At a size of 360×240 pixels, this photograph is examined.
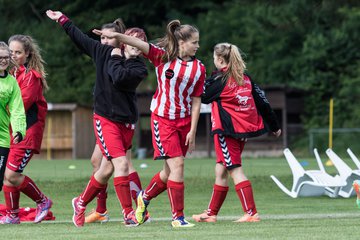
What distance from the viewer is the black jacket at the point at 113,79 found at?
1015 centimetres

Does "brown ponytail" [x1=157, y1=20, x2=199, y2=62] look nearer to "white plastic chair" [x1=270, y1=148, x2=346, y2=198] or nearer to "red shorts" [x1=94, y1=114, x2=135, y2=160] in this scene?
"red shorts" [x1=94, y1=114, x2=135, y2=160]

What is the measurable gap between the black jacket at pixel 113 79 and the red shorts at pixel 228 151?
1074mm

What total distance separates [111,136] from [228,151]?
1.41 meters

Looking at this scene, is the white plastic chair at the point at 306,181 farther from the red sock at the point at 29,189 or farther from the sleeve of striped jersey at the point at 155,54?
the sleeve of striped jersey at the point at 155,54

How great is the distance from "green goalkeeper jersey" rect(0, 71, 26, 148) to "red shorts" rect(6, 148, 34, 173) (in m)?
0.62

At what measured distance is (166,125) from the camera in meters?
10.3

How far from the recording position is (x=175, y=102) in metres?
10.3

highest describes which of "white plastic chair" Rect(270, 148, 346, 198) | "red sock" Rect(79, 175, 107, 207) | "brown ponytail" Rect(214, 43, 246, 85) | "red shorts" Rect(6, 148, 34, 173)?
"brown ponytail" Rect(214, 43, 246, 85)

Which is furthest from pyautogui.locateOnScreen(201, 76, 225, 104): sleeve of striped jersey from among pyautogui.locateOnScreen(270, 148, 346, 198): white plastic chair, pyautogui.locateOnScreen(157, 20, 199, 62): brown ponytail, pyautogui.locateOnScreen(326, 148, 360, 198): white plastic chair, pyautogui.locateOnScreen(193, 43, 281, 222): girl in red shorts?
pyautogui.locateOnScreen(326, 148, 360, 198): white plastic chair

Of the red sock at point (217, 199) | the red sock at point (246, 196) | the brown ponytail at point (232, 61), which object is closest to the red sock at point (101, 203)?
the red sock at point (217, 199)

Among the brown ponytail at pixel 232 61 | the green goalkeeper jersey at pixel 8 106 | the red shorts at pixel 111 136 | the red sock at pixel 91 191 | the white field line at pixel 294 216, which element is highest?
the brown ponytail at pixel 232 61

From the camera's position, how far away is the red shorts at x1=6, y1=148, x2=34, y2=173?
11219 millimetres

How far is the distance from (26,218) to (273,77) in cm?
3610

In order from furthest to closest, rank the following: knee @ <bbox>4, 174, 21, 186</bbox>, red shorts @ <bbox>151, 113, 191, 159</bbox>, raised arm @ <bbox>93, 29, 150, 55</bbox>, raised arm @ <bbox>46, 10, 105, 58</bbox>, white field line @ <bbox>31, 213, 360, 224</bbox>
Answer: white field line @ <bbox>31, 213, 360, 224</bbox> → knee @ <bbox>4, 174, 21, 186</bbox> → raised arm @ <bbox>46, 10, 105, 58</bbox> → red shorts @ <bbox>151, 113, 191, 159</bbox> → raised arm @ <bbox>93, 29, 150, 55</bbox>
